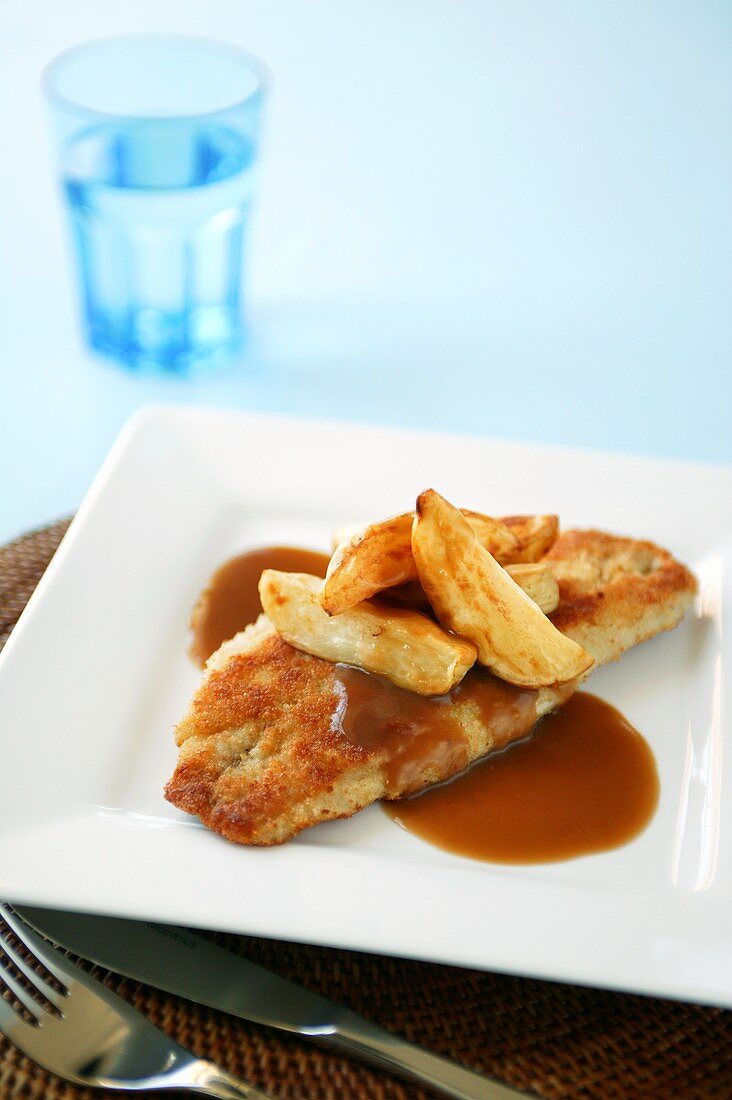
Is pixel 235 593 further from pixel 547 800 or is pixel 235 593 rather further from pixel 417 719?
pixel 547 800

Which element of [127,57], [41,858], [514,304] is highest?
[127,57]

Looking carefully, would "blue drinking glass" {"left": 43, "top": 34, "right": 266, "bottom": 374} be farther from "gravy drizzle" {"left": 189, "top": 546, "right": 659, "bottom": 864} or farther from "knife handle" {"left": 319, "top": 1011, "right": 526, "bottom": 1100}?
"knife handle" {"left": 319, "top": 1011, "right": 526, "bottom": 1100}

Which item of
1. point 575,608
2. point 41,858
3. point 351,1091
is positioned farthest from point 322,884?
point 575,608

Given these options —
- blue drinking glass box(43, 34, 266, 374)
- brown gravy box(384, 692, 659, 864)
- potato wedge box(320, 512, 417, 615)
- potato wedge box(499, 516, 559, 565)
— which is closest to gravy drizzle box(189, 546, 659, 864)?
brown gravy box(384, 692, 659, 864)

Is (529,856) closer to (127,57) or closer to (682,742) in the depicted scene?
(682,742)

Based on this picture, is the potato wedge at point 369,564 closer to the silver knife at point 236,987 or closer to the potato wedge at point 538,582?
the potato wedge at point 538,582

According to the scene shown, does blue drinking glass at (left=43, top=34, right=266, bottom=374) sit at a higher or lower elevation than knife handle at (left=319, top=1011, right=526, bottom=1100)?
higher

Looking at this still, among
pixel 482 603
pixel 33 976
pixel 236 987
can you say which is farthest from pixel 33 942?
pixel 482 603
